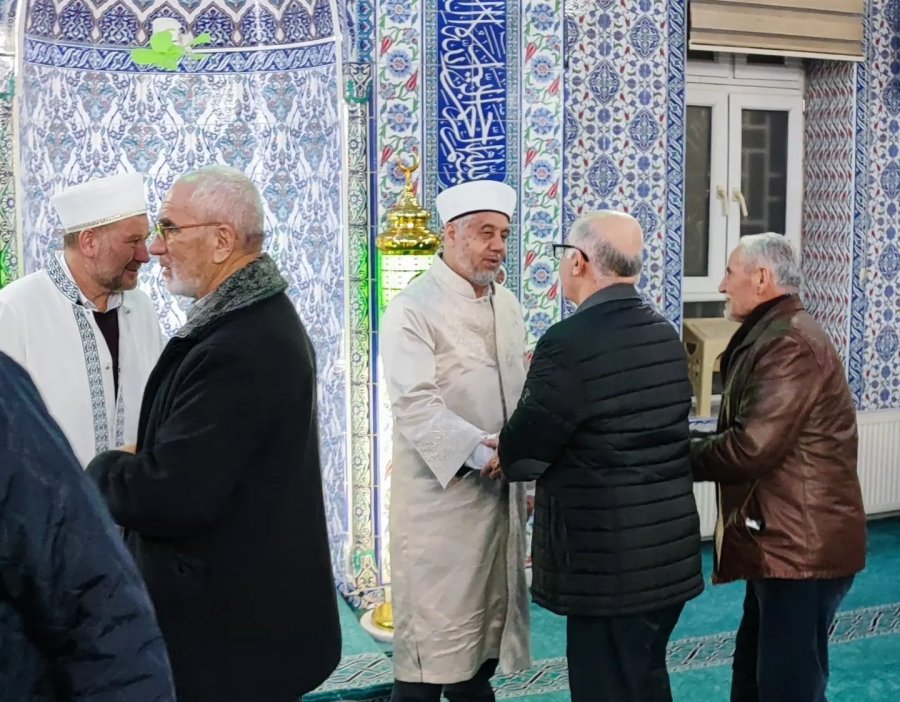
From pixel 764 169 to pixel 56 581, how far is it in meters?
4.68

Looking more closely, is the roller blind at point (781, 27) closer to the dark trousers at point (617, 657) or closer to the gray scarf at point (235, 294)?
the dark trousers at point (617, 657)

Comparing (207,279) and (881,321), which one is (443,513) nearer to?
(207,279)

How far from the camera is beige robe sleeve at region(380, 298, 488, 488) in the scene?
2564 millimetres

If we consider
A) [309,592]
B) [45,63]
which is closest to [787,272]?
[309,592]

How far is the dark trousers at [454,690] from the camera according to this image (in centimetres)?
267

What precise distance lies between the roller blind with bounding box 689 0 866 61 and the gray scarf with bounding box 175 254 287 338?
311cm

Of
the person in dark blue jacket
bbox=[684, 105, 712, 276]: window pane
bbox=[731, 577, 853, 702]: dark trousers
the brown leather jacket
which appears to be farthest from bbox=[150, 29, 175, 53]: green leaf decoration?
the person in dark blue jacket

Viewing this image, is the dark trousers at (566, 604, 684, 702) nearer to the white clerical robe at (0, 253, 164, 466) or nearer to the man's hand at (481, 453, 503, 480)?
the man's hand at (481, 453, 503, 480)

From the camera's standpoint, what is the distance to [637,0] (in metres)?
4.30

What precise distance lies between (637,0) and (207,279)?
3.00 meters

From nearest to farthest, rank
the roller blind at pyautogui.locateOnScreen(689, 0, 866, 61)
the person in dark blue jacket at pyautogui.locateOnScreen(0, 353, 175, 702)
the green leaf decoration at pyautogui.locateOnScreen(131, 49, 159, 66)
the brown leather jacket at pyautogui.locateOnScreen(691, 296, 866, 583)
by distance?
the person in dark blue jacket at pyautogui.locateOnScreen(0, 353, 175, 702)
the brown leather jacket at pyautogui.locateOnScreen(691, 296, 866, 583)
the green leaf decoration at pyautogui.locateOnScreen(131, 49, 159, 66)
the roller blind at pyautogui.locateOnScreen(689, 0, 866, 61)

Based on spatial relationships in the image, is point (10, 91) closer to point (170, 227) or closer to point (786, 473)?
point (170, 227)

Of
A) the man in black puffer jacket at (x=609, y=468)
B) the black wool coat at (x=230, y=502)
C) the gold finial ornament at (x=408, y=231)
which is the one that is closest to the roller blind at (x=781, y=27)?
the gold finial ornament at (x=408, y=231)

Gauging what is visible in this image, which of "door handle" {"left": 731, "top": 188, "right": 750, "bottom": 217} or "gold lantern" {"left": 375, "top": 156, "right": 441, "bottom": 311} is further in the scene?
"door handle" {"left": 731, "top": 188, "right": 750, "bottom": 217}
